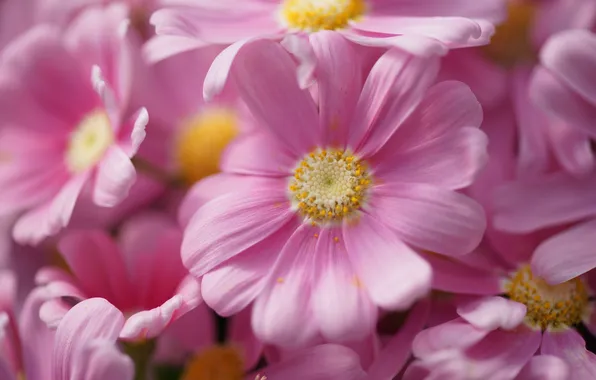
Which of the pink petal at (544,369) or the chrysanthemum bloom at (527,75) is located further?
the chrysanthemum bloom at (527,75)

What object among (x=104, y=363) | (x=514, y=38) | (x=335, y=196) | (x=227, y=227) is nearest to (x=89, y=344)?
(x=104, y=363)

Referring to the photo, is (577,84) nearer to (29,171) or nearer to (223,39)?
(223,39)

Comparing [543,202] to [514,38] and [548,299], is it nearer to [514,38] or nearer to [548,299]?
[548,299]

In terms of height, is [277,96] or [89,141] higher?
[277,96]

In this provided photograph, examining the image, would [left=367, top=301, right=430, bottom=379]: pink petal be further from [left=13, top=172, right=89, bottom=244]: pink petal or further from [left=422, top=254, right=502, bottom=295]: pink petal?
[left=13, top=172, right=89, bottom=244]: pink petal

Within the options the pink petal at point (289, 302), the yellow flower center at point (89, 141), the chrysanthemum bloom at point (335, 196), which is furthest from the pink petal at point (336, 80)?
the yellow flower center at point (89, 141)

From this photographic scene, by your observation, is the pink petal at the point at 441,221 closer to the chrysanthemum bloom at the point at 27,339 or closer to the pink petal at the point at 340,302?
the pink petal at the point at 340,302
